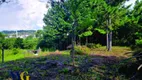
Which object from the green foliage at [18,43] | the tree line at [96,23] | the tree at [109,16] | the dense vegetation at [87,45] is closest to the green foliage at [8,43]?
the dense vegetation at [87,45]

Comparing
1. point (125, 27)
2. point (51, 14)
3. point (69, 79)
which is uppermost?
point (51, 14)

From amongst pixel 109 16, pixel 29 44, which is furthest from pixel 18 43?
pixel 109 16

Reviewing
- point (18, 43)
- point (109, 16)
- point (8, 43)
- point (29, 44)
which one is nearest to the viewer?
point (109, 16)

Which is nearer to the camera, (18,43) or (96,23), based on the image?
(96,23)

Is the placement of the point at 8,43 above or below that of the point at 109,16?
below

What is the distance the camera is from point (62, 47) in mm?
38125

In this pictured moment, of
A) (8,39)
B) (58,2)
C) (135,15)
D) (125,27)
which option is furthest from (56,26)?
(58,2)

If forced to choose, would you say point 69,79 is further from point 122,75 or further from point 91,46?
point 91,46

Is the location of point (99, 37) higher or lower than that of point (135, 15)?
lower

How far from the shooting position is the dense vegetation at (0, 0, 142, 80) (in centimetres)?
1038

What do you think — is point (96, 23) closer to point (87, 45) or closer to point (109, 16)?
point (109, 16)

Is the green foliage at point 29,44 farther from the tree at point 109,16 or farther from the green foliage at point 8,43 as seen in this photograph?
the tree at point 109,16

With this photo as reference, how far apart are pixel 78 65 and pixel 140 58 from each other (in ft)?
9.28

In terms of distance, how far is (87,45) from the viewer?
2819cm
